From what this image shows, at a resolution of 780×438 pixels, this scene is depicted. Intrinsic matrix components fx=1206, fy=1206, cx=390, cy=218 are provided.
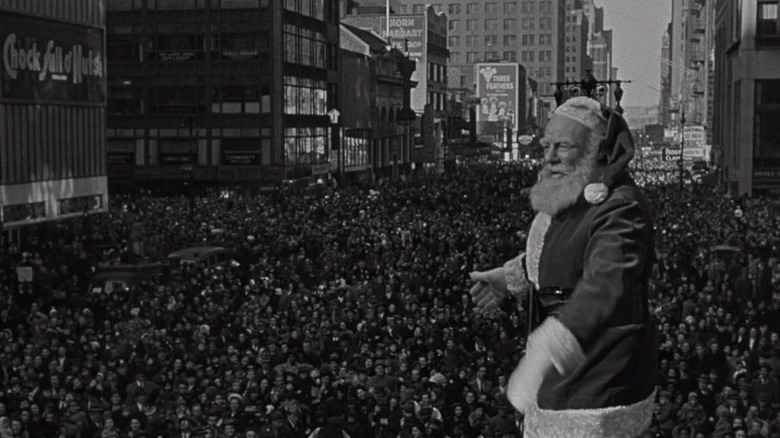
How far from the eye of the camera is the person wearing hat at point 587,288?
15.9 feet

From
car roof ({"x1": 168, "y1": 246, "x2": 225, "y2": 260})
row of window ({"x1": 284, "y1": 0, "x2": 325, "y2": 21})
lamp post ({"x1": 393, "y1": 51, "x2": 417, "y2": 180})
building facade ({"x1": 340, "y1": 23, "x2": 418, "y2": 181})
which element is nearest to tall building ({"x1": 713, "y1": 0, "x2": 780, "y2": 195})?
row of window ({"x1": 284, "y1": 0, "x2": 325, "y2": 21})

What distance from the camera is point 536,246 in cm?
541

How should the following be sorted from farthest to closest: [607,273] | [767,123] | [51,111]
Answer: [767,123]
[51,111]
[607,273]

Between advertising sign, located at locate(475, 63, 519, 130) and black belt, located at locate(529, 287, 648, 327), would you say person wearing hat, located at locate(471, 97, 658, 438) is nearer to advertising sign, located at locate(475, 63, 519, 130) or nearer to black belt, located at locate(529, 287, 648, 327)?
black belt, located at locate(529, 287, 648, 327)

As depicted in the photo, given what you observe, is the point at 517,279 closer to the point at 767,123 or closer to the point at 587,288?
the point at 587,288

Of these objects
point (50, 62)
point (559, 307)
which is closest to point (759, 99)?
point (50, 62)

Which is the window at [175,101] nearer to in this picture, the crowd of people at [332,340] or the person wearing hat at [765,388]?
the crowd of people at [332,340]

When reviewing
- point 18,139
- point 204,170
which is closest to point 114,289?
point 18,139

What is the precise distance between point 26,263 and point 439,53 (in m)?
111

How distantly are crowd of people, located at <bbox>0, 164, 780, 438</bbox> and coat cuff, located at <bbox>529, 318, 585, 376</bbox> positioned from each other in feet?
8.34

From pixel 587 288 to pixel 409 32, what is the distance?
12315cm

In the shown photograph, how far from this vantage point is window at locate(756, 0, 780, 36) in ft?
225

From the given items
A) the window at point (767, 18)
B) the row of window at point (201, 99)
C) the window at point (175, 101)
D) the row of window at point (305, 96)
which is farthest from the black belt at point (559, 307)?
the row of window at point (305, 96)

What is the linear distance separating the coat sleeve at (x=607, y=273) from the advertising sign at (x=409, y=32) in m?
119
